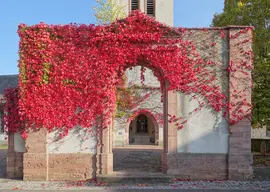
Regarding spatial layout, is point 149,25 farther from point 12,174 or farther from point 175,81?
point 12,174

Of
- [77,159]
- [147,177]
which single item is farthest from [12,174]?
[147,177]

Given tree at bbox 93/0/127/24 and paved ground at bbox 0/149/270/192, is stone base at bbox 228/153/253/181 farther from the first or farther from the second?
tree at bbox 93/0/127/24

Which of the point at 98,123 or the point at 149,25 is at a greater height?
the point at 149,25

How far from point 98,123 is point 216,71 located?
4.54 metres

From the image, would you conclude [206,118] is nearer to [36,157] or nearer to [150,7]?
[36,157]

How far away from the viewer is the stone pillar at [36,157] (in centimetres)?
812

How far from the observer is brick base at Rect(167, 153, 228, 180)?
8070 mm

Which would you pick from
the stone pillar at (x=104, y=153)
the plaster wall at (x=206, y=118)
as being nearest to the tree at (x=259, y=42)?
the plaster wall at (x=206, y=118)

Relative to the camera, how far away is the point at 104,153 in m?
8.10

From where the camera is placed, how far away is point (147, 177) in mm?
7734

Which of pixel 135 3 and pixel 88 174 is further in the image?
pixel 135 3

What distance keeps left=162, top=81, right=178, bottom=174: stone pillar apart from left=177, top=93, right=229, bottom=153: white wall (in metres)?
0.22

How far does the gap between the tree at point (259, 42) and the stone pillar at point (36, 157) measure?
8.54 meters

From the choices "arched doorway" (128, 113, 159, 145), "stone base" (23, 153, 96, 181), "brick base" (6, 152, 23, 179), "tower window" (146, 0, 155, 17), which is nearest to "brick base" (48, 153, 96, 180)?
"stone base" (23, 153, 96, 181)
